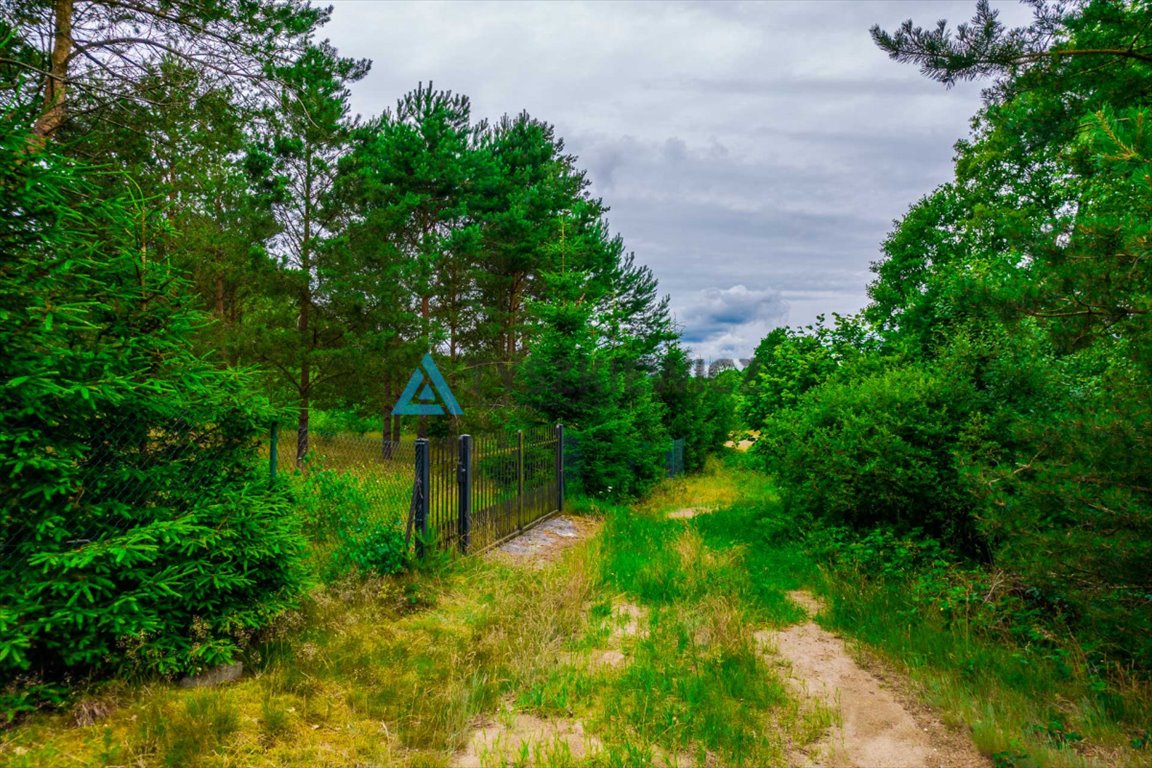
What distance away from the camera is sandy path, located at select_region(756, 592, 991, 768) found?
350 cm

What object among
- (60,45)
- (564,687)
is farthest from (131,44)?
(564,687)

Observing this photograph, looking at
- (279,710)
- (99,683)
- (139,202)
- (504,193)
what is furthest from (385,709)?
(504,193)

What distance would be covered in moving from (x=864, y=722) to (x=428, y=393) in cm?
1551

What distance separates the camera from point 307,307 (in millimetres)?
16703

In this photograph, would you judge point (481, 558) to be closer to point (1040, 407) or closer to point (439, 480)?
point (439, 480)

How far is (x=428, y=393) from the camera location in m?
17.9

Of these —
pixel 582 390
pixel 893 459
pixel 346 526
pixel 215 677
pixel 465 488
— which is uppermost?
pixel 582 390

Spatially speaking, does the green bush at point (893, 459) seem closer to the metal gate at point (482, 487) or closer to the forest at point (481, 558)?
the forest at point (481, 558)

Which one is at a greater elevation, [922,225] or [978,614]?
[922,225]

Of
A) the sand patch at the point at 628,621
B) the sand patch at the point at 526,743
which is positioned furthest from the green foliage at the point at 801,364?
the sand patch at the point at 526,743

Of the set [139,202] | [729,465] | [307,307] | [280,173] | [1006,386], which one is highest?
[280,173]

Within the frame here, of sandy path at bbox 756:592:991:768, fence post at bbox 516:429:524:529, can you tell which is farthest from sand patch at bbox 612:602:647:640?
fence post at bbox 516:429:524:529

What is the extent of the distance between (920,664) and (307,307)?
16.6 meters

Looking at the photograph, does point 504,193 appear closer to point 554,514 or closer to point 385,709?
point 554,514
